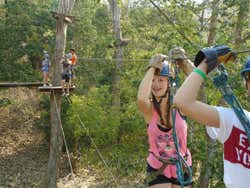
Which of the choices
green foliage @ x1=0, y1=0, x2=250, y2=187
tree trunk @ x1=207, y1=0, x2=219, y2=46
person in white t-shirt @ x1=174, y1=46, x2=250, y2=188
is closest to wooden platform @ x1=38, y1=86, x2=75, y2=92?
green foliage @ x1=0, y1=0, x2=250, y2=187

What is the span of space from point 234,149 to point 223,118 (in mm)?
98

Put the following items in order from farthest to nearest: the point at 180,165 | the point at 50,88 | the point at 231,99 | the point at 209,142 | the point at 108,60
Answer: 1. the point at 108,60
2. the point at 50,88
3. the point at 209,142
4. the point at 180,165
5. the point at 231,99

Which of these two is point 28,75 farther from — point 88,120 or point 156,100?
point 156,100

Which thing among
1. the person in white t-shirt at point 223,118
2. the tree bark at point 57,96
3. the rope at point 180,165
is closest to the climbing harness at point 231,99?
the person in white t-shirt at point 223,118

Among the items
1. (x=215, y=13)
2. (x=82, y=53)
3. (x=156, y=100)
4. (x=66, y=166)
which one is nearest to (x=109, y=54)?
(x=82, y=53)

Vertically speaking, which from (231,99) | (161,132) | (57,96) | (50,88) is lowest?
(57,96)

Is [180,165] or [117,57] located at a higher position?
[117,57]

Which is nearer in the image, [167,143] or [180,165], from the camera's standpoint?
[180,165]

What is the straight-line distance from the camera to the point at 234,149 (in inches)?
46.6

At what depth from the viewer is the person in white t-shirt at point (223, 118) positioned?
3.83 ft

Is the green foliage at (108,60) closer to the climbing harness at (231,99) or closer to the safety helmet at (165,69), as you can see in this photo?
the safety helmet at (165,69)

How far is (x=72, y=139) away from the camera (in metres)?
10.9

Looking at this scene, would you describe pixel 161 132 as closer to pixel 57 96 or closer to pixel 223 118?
pixel 223 118

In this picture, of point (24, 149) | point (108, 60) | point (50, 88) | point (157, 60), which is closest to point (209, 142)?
point (50, 88)
